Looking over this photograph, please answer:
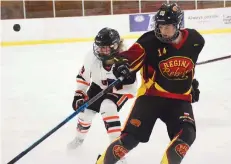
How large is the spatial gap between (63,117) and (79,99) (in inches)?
33.5

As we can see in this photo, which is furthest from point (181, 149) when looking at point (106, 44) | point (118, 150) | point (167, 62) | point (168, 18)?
point (106, 44)

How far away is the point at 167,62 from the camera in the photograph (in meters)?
1.79

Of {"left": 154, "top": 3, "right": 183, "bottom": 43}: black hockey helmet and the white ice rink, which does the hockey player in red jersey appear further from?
the white ice rink

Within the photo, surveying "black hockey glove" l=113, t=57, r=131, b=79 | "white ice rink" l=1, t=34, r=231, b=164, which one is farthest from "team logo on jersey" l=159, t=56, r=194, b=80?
"white ice rink" l=1, t=34, r=231, b=164

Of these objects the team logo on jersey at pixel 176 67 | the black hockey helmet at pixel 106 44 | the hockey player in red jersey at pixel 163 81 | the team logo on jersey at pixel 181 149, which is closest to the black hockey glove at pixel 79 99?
the black hockey helmet at pixel 106 44

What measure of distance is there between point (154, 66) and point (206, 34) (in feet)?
18.7

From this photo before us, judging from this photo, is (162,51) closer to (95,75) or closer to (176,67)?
(176,67)

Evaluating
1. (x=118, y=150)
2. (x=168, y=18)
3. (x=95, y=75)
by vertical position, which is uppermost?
(x=168, y=18)

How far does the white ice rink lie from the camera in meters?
2.27

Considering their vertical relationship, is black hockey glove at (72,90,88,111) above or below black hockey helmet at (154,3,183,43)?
below

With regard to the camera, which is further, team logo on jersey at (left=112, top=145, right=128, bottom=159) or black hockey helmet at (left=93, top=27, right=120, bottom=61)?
black hockey helmet at (left=93, top=27, right=120, bottom=61)

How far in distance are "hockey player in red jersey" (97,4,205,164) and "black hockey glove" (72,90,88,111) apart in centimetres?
45

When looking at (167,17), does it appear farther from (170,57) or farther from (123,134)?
(123,134)

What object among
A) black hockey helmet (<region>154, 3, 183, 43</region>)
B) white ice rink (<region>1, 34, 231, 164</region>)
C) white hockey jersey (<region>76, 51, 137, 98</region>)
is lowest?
white ice rink (<region>1, 34, 231, 164</region>)
